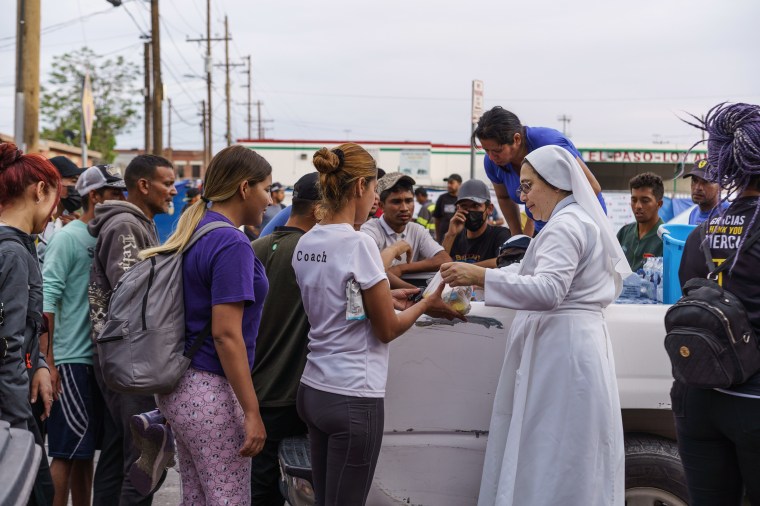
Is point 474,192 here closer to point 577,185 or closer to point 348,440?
point 577,185

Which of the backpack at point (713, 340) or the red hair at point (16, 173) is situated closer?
the backpack at point (713, 340)

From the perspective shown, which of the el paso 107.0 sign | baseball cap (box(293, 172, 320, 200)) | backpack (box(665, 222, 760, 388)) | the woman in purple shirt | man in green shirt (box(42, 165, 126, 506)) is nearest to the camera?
backpack (box(665, 222, 760, 388))

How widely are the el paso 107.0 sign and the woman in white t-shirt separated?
22830 mm

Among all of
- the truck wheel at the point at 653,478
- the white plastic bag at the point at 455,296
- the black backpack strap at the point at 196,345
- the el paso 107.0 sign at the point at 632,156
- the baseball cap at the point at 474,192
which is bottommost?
the truck wheel at the point at 653,478

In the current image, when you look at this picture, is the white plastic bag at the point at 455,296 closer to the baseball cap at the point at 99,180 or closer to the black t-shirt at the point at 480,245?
the baseball cap at the point at 99,180

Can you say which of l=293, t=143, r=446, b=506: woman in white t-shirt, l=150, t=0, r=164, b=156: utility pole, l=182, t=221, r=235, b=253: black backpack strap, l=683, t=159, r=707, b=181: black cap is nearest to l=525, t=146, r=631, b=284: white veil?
l=683, t=159, r=707, b=181: black cap

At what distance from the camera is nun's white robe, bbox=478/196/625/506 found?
354 cm

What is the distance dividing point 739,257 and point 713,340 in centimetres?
37

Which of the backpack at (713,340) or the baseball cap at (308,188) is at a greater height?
the baseball cap at (308,188)

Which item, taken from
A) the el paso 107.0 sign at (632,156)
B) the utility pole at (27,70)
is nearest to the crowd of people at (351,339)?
the utility pole at (27,70)

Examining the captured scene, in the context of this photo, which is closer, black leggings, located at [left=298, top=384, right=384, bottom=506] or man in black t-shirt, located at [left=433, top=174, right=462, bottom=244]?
black leggings, located at [left=298, top=384, right=384, bottom=506]

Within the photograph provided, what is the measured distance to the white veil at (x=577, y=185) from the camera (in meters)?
3.69

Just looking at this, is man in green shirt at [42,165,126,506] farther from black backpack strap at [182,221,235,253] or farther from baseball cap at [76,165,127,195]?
black backpack strap at [182,221,235,253]

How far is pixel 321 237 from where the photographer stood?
3.42 meters
